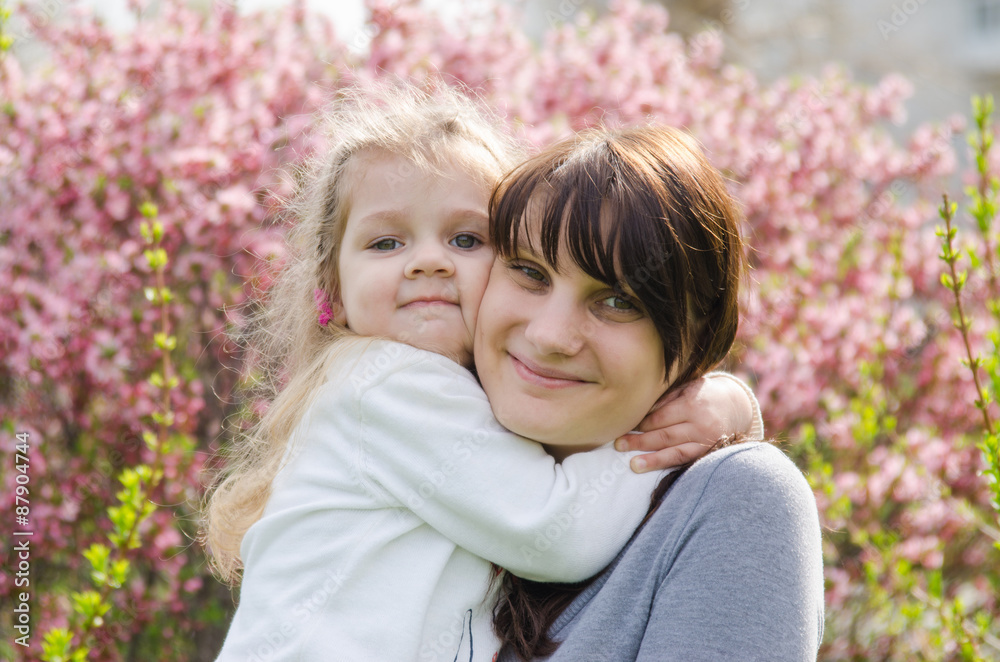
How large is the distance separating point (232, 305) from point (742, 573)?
2393mm

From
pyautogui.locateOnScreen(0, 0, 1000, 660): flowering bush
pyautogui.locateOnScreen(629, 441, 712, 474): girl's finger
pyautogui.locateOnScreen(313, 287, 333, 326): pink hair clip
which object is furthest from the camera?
pyautogui.locateOnScreen(0, 0, 1000, 660): flowering bush

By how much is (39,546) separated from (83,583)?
10.5 inches

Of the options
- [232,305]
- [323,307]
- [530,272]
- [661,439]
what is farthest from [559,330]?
[232,305]

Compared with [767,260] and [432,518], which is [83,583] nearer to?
[432,518]

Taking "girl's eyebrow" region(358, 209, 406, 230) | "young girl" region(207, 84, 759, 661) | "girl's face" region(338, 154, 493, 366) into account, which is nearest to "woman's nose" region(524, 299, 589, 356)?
"young girl" region(207, 84, 759, 661)

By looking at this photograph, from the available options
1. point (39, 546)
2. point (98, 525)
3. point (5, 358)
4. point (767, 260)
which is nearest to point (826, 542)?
point (767, 260)

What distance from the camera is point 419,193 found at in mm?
1699

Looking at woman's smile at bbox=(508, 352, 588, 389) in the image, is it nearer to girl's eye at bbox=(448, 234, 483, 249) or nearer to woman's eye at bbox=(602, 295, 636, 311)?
woman's eye at bbox=(602, 295, 636, 311)

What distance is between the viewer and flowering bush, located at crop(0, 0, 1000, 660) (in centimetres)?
306

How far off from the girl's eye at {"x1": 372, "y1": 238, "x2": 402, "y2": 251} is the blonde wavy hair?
13 centimetres

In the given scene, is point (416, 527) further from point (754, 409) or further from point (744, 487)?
point (754, 409)

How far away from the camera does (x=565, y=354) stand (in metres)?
1.39

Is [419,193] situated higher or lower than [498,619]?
higher

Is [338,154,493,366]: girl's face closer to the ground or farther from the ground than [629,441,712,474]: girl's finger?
farther from the ground
